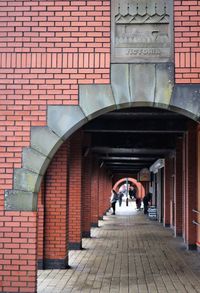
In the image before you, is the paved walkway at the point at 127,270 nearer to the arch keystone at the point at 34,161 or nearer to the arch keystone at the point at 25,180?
the arch keystone at the point at 25,180

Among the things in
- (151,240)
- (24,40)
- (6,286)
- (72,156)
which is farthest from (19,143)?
(151,240)

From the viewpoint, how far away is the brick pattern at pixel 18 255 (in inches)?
253

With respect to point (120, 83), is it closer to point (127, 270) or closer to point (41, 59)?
point (41, 59)

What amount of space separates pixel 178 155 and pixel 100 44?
11307 millimetres

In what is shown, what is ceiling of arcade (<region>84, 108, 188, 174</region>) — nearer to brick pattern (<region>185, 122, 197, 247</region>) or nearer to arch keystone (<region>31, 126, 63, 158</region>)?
brick pattern (<region>185, 122, 197, 247</region>)

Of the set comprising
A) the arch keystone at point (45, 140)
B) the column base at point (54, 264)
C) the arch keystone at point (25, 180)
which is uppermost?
the arch keystone at point (45, 140)

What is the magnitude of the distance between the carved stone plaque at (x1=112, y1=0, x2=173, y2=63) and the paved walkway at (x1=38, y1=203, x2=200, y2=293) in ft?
12.5

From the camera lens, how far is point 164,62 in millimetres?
6391

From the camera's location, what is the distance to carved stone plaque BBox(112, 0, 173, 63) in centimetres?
641

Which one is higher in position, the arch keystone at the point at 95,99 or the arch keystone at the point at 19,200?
the arch keystone at the point at 95,99

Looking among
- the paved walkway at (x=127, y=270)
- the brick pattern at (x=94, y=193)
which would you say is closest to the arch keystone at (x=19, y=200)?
the paved walkway at (x=127, y=270)

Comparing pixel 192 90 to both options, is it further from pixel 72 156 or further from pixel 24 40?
pixel 72 156

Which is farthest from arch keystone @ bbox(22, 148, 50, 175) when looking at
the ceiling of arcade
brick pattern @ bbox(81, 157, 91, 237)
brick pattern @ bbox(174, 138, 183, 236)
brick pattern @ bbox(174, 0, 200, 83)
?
brick pattern @ bbox(174, 138, 183, 236)

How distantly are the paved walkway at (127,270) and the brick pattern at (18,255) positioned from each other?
1.71 metres
